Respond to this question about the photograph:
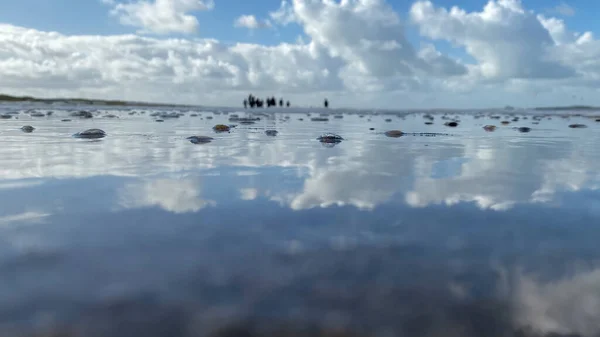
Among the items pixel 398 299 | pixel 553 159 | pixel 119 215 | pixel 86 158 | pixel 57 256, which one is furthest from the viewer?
pixel 553 159

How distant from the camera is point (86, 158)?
7.41 metres

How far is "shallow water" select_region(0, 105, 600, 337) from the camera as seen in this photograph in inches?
79.1

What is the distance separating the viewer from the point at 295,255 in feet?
9.10

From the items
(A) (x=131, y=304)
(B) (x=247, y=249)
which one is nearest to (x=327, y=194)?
(B) (x=247, y=249)

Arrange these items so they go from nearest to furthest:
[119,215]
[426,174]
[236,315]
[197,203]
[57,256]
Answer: [236,315]
[57,256]
[119,215]
[197,203]
[426,174]

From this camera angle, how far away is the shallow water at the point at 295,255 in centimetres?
201

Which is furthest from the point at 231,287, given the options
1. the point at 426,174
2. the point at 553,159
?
the point at 553,159

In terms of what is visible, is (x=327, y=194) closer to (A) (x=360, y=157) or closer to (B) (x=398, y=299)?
(B) (x=398, y=299)

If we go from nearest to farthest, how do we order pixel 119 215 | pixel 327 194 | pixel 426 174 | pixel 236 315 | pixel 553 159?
pixel 236 315 < pixel 119 215 < pixel 327 194 < pixel 426 174 < pixel 553 159

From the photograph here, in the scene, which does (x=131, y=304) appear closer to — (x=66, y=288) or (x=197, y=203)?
(x=66, y=288)

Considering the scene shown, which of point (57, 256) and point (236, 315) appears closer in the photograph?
point (236, 315)

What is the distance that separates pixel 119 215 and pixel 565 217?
3899mm

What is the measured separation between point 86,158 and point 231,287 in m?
6.13

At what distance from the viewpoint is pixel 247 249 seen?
2879 mm
